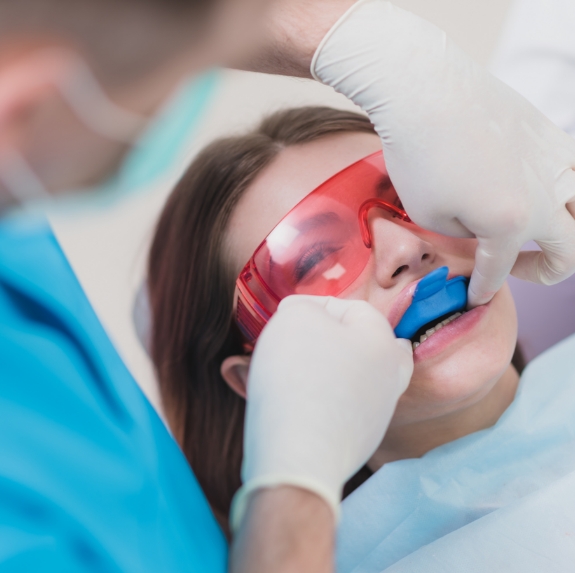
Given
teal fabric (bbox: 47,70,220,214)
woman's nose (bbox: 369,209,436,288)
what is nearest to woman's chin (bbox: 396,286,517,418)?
woman's nose (bbox: 369,209,436,288)

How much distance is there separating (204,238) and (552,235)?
72 centimetres

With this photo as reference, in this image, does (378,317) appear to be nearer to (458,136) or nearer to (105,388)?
(458,136)

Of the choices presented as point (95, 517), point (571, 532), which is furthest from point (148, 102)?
point (571, 532)

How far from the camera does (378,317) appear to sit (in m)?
0.84

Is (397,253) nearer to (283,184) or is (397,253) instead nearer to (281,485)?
(283,184)

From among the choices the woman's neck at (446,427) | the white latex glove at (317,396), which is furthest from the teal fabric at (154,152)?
the woman's neck at (446,427)

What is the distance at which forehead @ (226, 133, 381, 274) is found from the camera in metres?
1.12

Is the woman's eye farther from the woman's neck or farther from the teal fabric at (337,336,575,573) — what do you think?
the teal fabric at (337,336,575,573)

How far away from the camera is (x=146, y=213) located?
1998 mm

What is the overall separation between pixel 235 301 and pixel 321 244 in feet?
0.89

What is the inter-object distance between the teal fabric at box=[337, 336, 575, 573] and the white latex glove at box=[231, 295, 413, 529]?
17.4 inches

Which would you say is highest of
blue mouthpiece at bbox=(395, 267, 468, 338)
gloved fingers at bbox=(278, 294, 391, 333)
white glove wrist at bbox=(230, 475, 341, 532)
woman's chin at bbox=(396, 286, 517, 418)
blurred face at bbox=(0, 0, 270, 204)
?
blurred face at bbox=(0, 0, 270, 204)

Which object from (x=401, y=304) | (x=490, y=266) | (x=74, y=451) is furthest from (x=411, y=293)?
(x=74, y=451)

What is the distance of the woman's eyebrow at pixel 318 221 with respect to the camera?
1034mm
